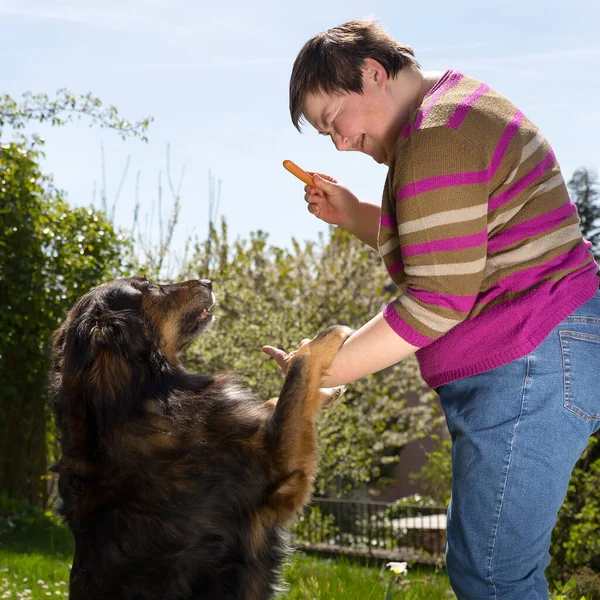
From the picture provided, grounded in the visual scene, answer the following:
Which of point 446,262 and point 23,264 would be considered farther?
point 23,264

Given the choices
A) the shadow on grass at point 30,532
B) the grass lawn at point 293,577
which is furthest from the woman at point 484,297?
the shadow on grass at point 30,532

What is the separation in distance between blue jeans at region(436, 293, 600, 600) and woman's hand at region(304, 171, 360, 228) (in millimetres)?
929

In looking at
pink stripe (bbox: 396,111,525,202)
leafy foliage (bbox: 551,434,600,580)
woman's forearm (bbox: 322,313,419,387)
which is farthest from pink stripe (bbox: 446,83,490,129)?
leafy foliage (bbox: 551,434,600,580)

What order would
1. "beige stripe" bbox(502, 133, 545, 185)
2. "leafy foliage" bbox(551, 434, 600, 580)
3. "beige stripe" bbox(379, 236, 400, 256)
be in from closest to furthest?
"beige stripe" bbox(502, 133, 545, 185) < "beige stripe" bbox(379, 236, 400, 256) < "leafy foliage" bbox(551, 434, 600, 580)

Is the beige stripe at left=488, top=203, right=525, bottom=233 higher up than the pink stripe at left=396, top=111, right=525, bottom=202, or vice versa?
the pink stripe at left=396, top=111, right=525, bottom=202

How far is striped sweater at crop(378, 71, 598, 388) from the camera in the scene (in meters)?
2.16

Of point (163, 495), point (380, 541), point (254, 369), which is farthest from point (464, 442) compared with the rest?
point (380, 541)

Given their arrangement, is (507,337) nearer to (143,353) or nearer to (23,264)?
(143,353)

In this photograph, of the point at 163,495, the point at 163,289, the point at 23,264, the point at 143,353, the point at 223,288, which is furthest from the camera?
the point at 223,288

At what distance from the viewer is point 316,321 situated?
14086 mm

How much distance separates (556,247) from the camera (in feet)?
7.67

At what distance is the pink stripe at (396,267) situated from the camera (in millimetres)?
2459

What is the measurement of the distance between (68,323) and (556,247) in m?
1.66

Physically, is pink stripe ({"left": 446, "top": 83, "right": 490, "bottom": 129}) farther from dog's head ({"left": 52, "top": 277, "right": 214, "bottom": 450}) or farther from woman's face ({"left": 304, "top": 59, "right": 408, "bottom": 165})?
dog's head ({"left": 52, "top": 277, "right": 214, "bottom": 450})
